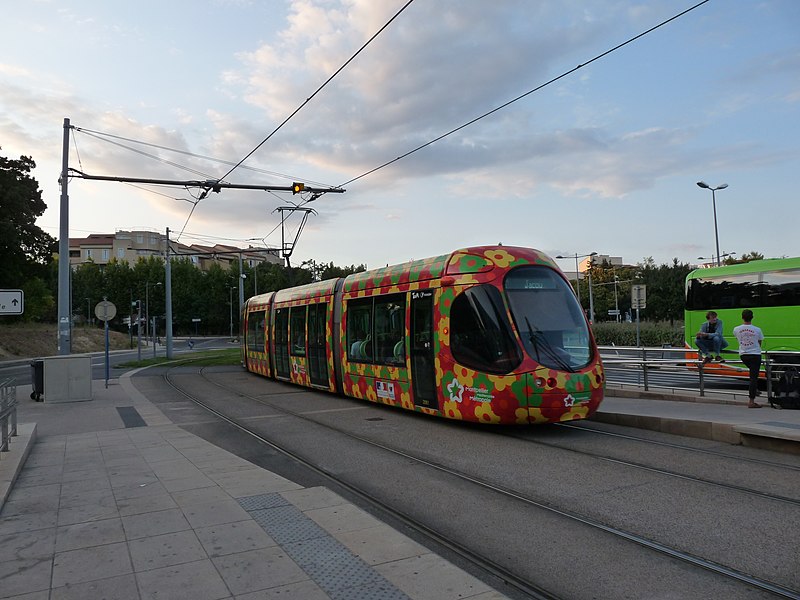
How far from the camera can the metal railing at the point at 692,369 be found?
1197cm

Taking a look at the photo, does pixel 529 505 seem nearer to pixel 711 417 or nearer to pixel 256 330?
pixel 711 417

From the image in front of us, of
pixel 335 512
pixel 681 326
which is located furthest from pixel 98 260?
pixel 335 512

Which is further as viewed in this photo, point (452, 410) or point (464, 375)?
point (452, 410)

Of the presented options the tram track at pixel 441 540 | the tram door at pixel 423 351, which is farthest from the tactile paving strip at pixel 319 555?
the tram door at pixel 423 351

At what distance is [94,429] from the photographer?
12.1 m

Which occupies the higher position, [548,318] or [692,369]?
[548,318]

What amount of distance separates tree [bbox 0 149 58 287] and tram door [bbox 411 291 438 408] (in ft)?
138

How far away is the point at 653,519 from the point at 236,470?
482cm

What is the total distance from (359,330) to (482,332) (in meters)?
4.55

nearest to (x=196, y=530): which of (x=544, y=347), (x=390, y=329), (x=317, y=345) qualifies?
(x=544, y=347)

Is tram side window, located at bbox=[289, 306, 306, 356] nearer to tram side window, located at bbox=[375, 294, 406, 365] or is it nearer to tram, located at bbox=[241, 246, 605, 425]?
tram, located at bbox=[241, 246, 605, 425]

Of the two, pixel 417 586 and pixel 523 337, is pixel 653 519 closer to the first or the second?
pixel 417 586

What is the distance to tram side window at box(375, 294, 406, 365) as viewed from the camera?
12406 mm

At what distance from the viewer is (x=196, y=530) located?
5.53m
